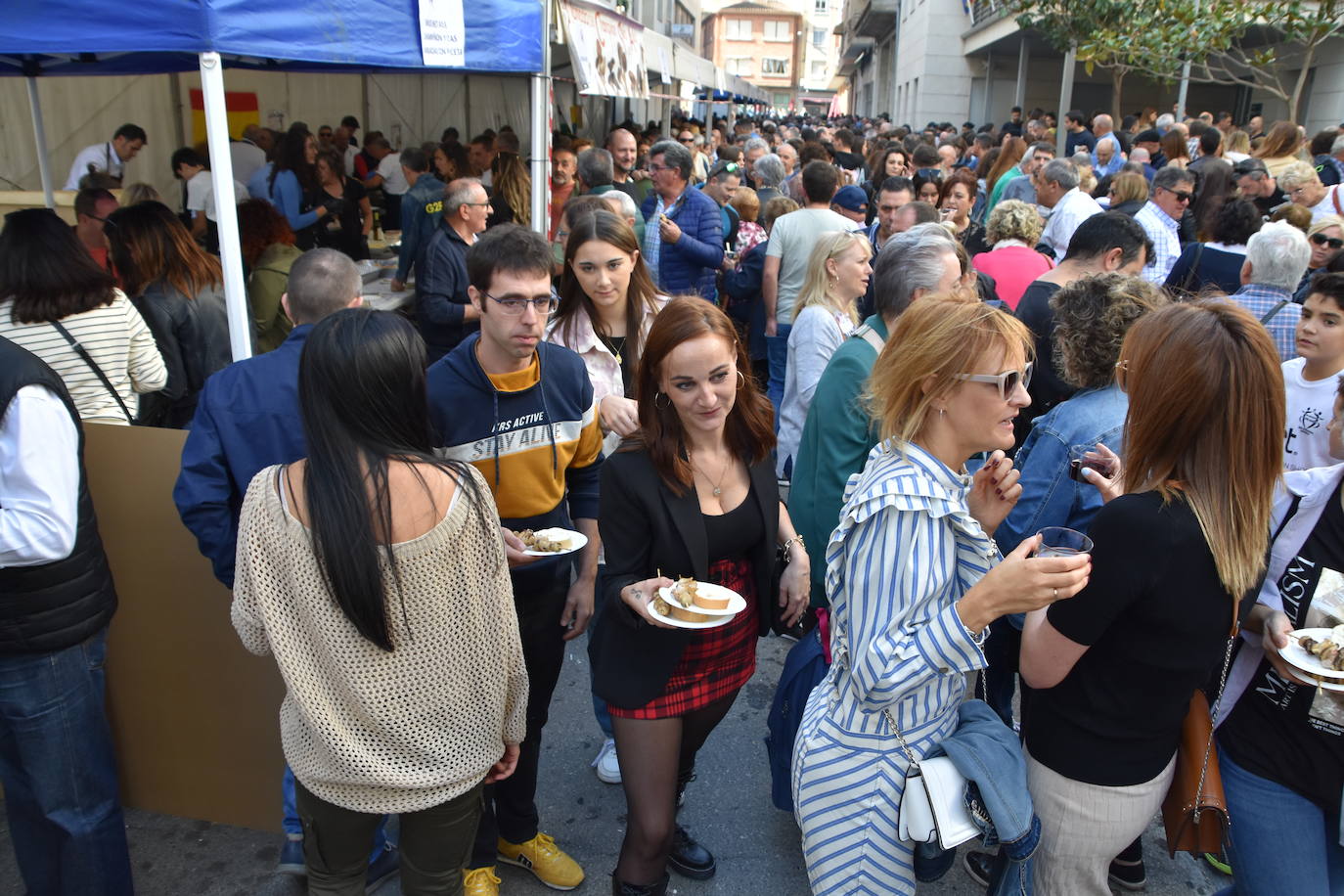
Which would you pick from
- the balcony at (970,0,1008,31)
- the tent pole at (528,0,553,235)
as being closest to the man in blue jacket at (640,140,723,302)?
the tent pole at (528,0,553,235)

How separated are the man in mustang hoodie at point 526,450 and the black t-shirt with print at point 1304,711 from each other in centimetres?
173

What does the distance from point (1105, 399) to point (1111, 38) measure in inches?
515

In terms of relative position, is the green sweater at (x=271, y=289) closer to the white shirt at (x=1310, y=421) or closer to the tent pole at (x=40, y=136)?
the tent pole at (x=40, y=136)

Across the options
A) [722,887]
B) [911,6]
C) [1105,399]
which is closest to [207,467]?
A: [722,887]

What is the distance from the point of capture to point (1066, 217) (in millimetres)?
6555

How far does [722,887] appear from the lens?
289cm

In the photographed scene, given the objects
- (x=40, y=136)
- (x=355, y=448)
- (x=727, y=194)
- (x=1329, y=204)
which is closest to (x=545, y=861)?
(x=355, y=448)

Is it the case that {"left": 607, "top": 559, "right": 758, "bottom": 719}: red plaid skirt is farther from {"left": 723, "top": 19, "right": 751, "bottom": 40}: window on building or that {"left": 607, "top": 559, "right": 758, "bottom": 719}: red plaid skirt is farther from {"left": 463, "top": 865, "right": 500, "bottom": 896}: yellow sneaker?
{"left": 723, "top": 19, "right": 751, "bottom": 40}: window on building

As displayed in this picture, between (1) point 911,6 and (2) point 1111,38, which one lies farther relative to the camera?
(1) point 911,6

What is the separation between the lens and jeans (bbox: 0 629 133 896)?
7.42 feet

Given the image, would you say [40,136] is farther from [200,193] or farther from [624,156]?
[624,156]

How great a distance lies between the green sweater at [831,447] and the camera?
9.07 ft

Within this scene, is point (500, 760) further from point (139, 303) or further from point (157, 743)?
point (139, 303)

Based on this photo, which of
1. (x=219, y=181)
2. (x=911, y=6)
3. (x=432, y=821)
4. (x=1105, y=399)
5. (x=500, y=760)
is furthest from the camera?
(x=911, y=6)
